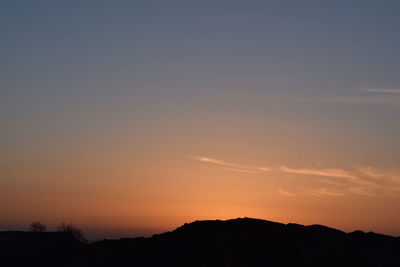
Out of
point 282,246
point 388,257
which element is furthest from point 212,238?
point 388,257

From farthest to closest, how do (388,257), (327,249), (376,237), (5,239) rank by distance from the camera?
(5,239) → (376,237) → (388,257) → (327,249)

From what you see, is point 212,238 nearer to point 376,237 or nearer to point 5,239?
point 376,237

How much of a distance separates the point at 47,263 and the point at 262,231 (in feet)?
73.6

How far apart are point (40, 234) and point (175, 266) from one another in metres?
32.6

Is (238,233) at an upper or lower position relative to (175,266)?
upper

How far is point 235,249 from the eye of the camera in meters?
42.8

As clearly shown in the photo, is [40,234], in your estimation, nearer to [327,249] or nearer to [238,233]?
[238,233]

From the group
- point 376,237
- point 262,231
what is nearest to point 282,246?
point 262,231

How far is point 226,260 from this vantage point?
41375mm

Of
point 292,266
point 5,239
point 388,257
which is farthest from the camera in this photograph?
point 5,239

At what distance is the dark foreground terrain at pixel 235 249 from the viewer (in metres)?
42.2

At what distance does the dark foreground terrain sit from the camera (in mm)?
42219

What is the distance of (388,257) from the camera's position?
157 feet

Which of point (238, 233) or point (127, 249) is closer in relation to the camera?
point (238, 233)
